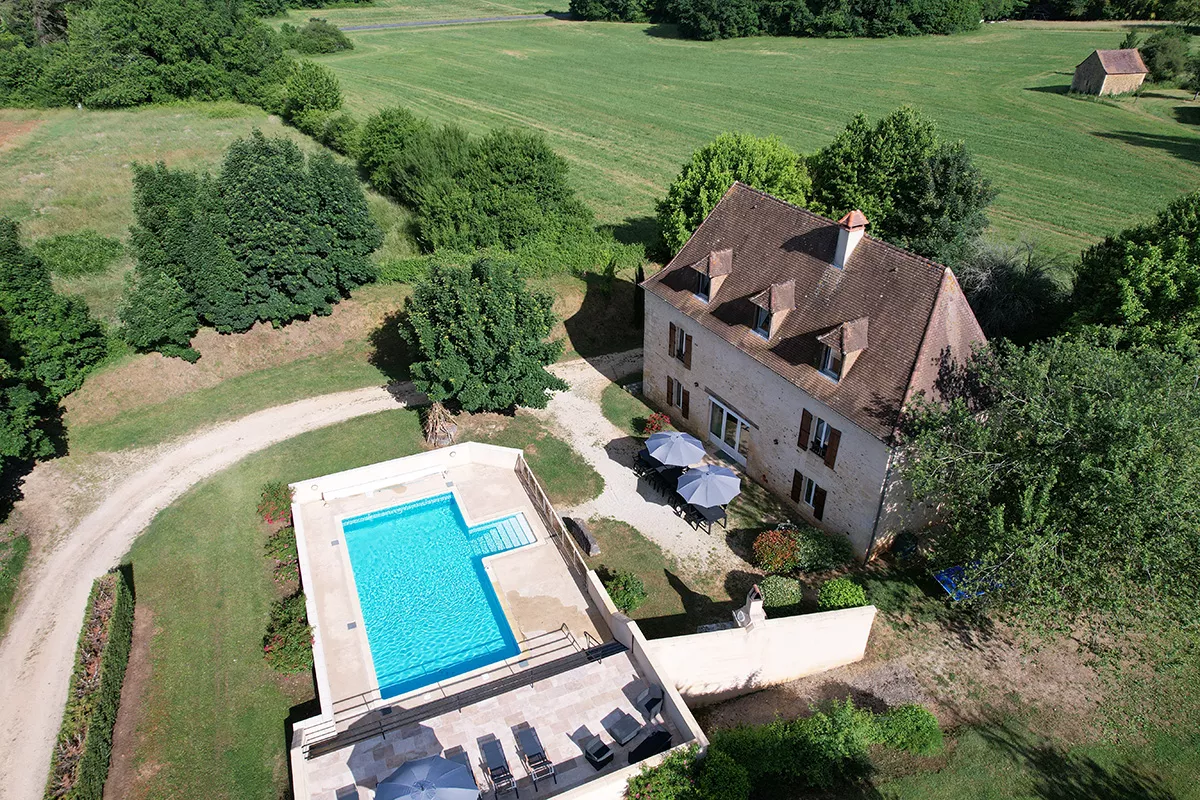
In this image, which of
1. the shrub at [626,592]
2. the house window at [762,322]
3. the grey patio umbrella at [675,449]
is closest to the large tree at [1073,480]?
the house window at [762,322]

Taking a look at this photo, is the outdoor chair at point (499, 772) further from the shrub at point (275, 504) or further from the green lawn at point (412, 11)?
the green lawn at point (412, 11)

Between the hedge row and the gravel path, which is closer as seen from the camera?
the hedge row

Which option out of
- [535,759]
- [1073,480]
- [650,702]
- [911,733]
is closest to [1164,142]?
[1073,480]

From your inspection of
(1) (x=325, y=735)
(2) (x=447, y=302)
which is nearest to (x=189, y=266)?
(2) (x=447, y=302)

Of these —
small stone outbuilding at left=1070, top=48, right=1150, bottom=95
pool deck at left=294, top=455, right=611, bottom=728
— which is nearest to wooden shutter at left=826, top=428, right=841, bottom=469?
pool deck at left=294, top=455, right=611, bottom=728

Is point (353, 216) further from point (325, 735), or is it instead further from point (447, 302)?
point (325, 735)

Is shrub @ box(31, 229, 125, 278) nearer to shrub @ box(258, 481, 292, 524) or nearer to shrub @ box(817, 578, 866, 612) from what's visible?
shrub @ box(258, 481, 292, 524)
